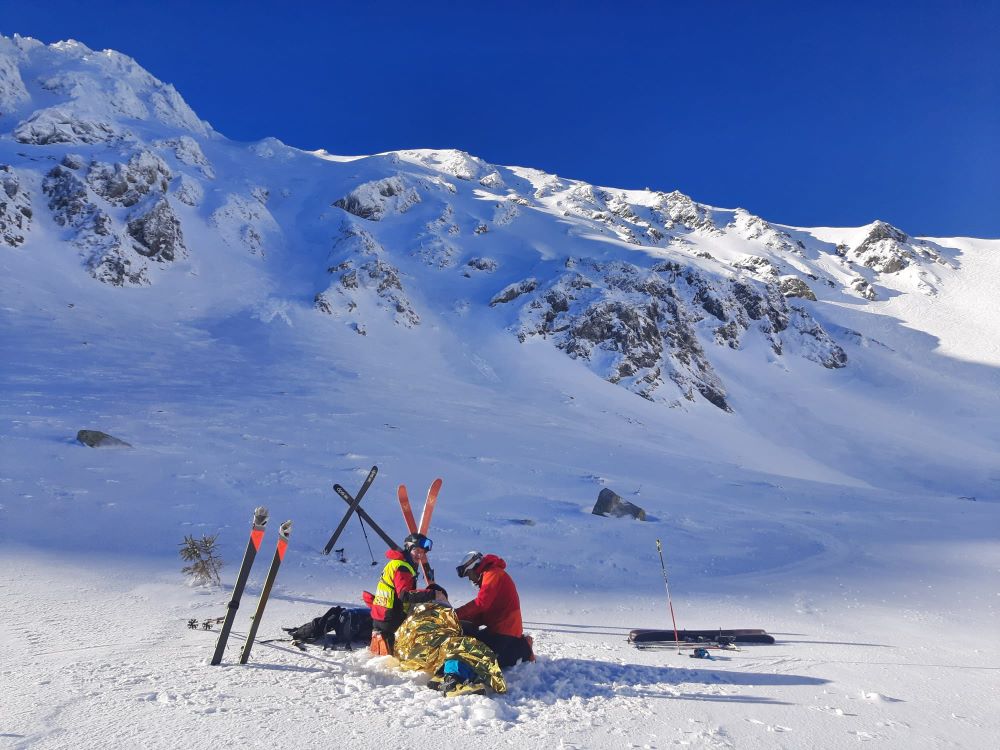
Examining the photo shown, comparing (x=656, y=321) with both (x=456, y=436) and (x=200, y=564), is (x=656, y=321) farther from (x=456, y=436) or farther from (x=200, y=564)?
(x=200, y=564)

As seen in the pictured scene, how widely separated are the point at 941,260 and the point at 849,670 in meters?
122

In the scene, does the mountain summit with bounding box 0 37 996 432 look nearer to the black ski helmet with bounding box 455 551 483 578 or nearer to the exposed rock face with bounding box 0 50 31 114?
the exposed rock face with bounding box 0 50 31 114

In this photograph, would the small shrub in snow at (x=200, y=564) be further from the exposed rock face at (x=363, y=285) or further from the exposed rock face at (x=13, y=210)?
the exposed rock face at (x=13, y=210)

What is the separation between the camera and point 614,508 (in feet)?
54.5

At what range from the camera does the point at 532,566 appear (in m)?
12.2

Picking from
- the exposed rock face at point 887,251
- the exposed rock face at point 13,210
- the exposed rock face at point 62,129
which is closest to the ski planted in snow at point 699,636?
the exposed rock face at point 13,210

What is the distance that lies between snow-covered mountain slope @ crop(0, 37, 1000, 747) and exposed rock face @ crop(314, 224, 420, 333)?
42cm

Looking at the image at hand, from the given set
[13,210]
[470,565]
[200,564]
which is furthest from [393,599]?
[13,210]

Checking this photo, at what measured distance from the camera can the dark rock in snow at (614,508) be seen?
1656 cm

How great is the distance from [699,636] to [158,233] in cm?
5002

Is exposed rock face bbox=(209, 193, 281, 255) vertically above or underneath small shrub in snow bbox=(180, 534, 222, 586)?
above

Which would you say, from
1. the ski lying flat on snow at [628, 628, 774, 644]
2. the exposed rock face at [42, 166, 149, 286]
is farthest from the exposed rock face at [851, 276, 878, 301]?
the ski lying flat on snow at [628, 628, 774, 644]

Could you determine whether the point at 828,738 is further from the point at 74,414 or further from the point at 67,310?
the point at 67,310

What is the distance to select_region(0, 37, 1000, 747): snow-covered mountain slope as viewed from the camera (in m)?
5.71
